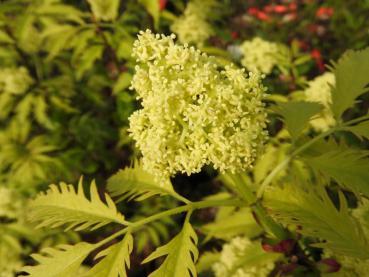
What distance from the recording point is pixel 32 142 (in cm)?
335

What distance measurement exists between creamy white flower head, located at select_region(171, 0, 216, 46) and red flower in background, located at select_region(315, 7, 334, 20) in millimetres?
2596

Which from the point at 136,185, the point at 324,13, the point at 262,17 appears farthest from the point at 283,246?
the point at 324,13

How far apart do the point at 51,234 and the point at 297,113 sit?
197 cm

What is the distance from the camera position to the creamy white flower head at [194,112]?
1238 millimetres

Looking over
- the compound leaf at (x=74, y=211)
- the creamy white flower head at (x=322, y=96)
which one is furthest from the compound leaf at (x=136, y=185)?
the creamy white flower head at (x=322, y=96)

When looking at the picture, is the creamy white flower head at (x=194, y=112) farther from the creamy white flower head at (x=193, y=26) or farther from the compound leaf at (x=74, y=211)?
the creamy white flower head at (x=193, y=26)

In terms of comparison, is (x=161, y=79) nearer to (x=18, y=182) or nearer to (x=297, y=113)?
(x=297, y=113)

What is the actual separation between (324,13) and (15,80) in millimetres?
3941

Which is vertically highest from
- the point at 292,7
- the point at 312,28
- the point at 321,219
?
the point at 292,7

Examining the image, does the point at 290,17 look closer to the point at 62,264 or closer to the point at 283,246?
the point at 283,246

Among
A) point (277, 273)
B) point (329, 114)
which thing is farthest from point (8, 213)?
point (329, 114)

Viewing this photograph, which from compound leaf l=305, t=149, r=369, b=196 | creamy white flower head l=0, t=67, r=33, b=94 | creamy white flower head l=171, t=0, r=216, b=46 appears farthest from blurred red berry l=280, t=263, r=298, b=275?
creamy white flower head l=0, t=67, r=33, b=94

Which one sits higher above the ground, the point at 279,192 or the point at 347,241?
Answer: the point at 279,192

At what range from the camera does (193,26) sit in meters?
3.27
